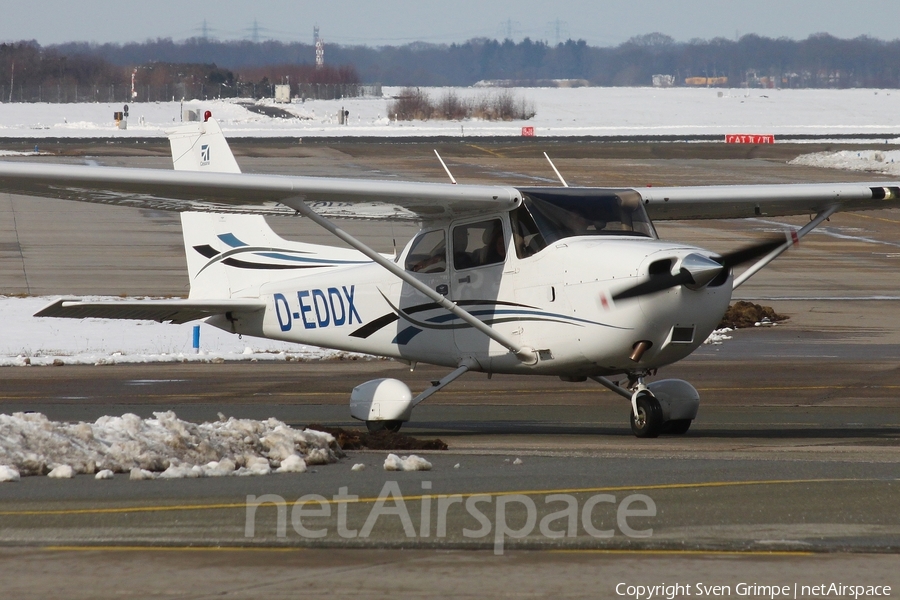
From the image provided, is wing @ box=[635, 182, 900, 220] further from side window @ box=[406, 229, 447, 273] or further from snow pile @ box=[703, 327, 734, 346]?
snow pile @ box=[703, 327, 734, 346]

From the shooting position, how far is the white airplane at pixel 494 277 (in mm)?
10273

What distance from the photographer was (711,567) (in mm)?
5527

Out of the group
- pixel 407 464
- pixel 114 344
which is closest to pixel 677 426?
pixel 407 464

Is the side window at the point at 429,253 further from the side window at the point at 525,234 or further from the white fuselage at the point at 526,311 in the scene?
the side window at the point at 525,234

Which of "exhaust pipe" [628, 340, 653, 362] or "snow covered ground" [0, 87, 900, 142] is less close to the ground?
"exhaust pipe" [628, 340, 653, 362]

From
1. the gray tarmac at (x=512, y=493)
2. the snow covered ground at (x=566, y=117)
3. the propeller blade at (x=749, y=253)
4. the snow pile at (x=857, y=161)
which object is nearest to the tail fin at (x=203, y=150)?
the gray tarmac at (x=512, y=493)

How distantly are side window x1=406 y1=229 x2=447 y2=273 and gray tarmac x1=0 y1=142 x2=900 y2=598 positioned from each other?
1524mm

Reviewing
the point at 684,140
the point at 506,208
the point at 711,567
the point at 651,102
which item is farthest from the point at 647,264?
the point at 651,102

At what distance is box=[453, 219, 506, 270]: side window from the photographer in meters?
11.3

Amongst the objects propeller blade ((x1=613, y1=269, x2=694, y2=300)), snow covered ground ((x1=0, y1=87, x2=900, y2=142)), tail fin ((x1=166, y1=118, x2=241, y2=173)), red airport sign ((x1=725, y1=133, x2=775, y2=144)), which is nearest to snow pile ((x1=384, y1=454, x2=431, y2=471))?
propeller blade ((x1=613, y1=269, x2=694, y2=300))

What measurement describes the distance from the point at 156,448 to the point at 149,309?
4492mm

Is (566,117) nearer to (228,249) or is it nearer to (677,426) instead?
(228,249)

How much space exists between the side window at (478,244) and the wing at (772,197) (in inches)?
70.8

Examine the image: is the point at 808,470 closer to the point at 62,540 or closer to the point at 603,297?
the point at 603,297
